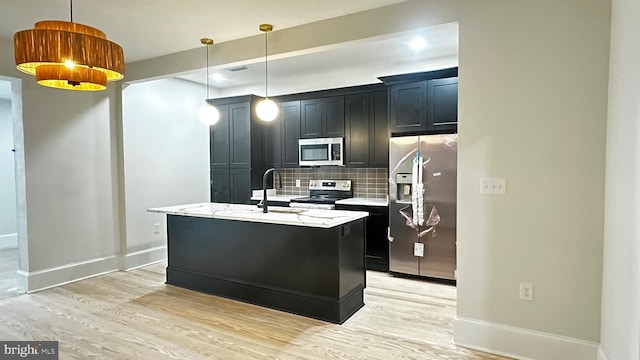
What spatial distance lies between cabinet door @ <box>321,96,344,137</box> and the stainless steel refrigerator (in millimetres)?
920

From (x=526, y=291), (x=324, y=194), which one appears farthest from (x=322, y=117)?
(x=526, y=291)

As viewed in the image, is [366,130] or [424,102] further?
[366,130]

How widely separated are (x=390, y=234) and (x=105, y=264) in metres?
3.67

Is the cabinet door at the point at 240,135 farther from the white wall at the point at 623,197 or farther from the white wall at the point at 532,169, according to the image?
the white wall at the point at 623,197

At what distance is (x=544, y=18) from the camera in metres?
2.33

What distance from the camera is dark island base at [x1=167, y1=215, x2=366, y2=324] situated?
3.02m

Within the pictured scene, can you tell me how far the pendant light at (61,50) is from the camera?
1764 millimetres

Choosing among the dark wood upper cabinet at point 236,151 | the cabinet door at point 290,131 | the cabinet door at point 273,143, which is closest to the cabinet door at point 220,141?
the dark wood upper cabinet at point 236,151

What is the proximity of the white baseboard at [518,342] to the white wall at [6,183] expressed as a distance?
7277 mm

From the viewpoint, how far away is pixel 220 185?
5.66 meters

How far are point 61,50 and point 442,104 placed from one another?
11.4 feet

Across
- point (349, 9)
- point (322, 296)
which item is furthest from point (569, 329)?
point (349, 9)

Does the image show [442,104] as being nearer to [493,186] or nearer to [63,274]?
[493,186]

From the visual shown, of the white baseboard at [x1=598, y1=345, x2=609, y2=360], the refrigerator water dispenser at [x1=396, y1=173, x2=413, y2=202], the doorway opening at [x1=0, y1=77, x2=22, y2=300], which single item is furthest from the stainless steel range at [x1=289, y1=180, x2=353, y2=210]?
the doorway opening at [x1=0, y1=77, x2=22, y2=300]
